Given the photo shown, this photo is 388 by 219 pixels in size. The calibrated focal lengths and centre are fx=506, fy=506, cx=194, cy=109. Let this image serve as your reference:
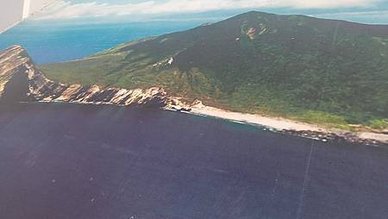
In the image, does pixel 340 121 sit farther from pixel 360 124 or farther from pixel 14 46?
pixel 14 46

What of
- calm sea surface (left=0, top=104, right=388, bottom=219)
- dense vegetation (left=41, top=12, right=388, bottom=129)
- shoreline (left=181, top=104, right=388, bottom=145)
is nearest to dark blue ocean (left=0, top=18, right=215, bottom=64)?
dense vegetation (left=41, top=12, right=388, bottom=129)

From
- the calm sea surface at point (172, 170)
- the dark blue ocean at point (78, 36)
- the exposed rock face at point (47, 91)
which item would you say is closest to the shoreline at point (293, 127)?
the calm sea surface at point (172, 170)

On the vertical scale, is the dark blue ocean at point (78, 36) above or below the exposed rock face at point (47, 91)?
above

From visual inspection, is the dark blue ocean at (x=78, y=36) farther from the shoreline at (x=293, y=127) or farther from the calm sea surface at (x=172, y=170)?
the shoreline at (x=293, y=127)

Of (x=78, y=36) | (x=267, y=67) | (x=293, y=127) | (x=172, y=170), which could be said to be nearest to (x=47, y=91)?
(x=78, y=36)

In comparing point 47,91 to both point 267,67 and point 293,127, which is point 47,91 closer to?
point 267,67

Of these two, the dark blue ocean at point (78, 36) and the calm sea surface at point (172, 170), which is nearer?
the calm sea surface at point (172, 170)
